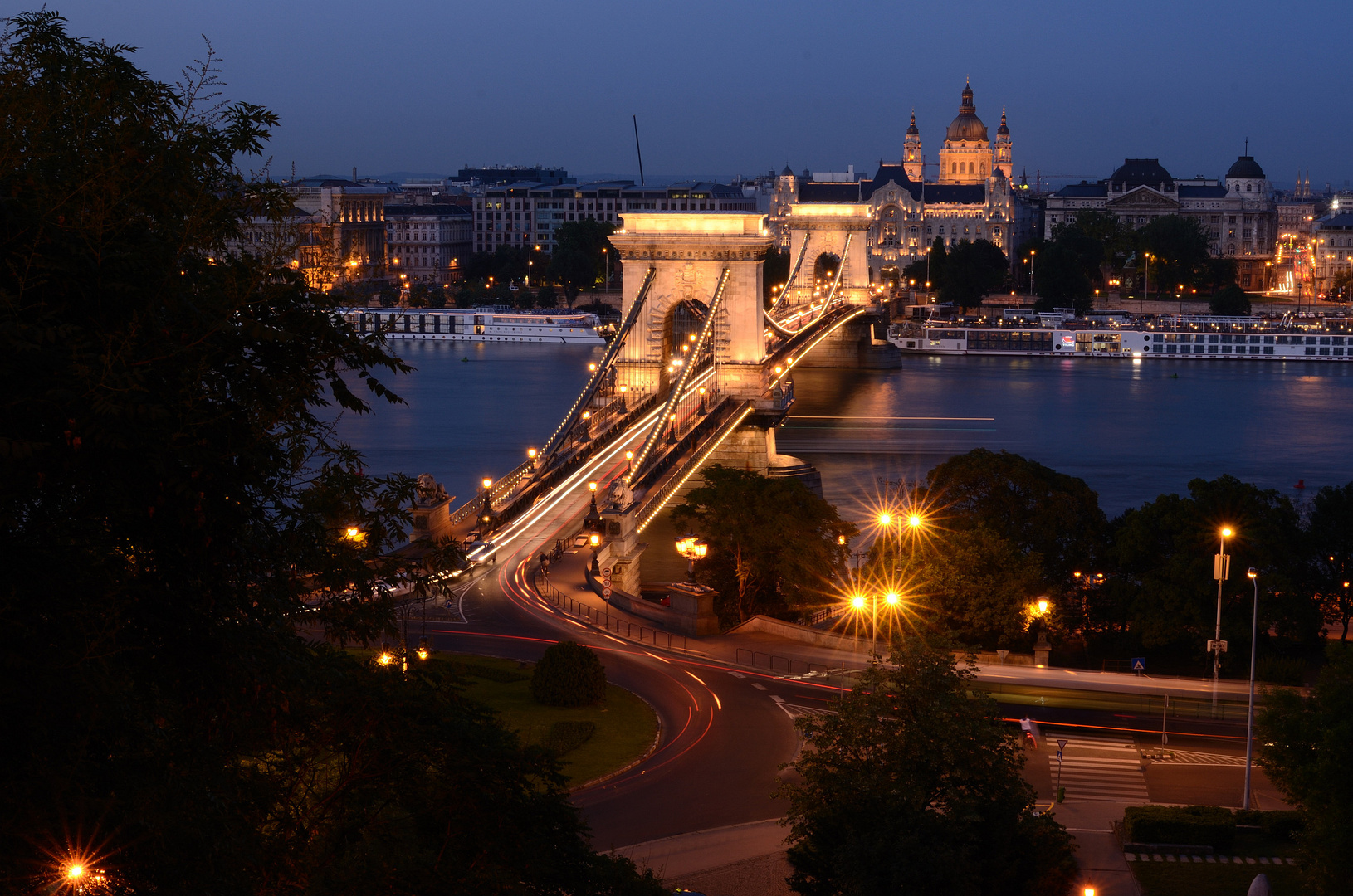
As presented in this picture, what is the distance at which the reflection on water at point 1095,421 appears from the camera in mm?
43000

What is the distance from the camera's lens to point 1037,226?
125688mm

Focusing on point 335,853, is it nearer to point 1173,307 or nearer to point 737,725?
point 737,725

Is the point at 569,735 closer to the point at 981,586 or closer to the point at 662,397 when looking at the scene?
the point at 981,586

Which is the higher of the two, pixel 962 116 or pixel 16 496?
pixel 962 116

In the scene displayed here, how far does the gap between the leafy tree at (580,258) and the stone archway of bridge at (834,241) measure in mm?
27381

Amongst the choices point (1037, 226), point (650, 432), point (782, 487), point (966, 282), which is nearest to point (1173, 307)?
point (966, 282)

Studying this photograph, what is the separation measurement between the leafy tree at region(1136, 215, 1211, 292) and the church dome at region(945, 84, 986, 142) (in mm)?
46154

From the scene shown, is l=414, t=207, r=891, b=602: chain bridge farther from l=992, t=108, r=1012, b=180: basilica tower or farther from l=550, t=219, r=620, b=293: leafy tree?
l=992, t=108, r=1012, b=180: basilica tower

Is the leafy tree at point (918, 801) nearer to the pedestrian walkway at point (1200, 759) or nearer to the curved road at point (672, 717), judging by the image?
the curved road at point (672, 717)

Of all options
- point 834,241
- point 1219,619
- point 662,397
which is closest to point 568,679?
point 1219,619

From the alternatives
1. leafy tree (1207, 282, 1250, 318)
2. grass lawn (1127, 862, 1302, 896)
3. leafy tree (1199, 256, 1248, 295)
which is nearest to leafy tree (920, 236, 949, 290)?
leafy tree (1207, 282, 1250, 318)

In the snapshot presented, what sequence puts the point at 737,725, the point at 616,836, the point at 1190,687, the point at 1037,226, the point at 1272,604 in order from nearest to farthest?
1. the point at 616,836
2. the point at 737,725
3. the point at 1190,687
4. the point at 1272,604
5. the point at 1037,226

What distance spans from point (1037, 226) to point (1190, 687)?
11173cm

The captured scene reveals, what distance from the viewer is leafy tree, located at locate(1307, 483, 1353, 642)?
2289cm
